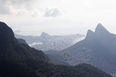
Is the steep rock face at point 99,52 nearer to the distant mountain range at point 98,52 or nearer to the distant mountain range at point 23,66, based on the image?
the distant mountain range at point 98,52

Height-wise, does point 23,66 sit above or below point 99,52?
below

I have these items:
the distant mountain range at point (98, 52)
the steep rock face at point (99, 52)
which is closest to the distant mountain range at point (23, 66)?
the distant mountain range at point (98, 52)

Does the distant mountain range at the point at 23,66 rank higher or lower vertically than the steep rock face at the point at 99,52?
lower

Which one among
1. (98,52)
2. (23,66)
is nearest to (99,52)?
(98,52)

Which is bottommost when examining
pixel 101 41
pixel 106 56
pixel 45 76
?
pixel 45 76

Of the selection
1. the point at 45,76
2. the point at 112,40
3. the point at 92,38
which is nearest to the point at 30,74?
the point at 45,76

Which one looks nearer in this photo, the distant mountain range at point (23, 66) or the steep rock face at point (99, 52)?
the distant mountain range at point (23, 66)

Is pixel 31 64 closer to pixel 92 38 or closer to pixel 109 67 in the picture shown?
Result: pixel 109 67

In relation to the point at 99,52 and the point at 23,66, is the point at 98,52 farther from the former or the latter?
the point at 23,66
